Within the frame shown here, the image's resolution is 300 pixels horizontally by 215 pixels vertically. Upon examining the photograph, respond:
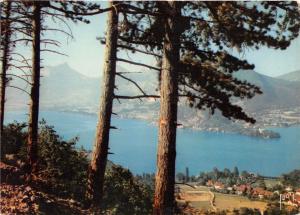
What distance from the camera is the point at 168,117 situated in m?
4.80

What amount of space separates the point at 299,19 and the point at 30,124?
4507 mm

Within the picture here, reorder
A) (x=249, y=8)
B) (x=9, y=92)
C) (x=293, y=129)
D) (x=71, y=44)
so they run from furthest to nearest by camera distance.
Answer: (x=293, y=129), (x=9, y=92), (x=71, y=44), (x=249, y=8)

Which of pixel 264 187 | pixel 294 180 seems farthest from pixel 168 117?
pixel 264 187

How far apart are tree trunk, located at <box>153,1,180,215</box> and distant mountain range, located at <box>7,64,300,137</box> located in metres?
1.51

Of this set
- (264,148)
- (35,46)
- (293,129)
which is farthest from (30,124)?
(264,148)

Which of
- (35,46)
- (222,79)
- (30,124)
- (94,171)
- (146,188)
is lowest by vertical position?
(146,188)

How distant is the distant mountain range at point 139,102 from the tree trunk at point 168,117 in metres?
1.51

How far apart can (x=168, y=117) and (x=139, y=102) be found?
21.6 meters

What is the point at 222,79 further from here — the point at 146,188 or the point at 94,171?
the point at 146,188

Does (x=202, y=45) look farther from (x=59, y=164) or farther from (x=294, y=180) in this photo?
(x=294, y=180)

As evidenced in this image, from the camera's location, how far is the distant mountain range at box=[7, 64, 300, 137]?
→ 992 cm

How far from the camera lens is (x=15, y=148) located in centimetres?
982

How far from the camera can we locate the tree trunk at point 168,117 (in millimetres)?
4805

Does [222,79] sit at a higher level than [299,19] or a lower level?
lower
